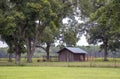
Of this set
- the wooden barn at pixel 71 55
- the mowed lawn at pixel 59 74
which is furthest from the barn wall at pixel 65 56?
the mowed lawn at pixel 59 74

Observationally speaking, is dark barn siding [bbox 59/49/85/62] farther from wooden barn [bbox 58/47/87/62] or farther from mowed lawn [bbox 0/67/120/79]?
mowed lawn [bbox 0/67/120/79]

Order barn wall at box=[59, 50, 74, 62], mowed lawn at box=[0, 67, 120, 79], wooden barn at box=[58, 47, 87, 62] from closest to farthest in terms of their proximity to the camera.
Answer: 1. mowed lawn at box=[0, 67, 120, 79]
2. wooden barn at box=[58, 47, 87, 62]
3. barn wall at box=[59, 50, 74, 62]

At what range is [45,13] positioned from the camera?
220 ft

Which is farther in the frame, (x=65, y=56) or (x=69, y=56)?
(x=65, y=56)

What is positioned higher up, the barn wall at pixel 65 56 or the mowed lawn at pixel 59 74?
the barn wall at pixel 65 56

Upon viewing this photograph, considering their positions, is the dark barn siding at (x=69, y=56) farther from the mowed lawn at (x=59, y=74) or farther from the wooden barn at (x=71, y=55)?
the mowed lawn at (x=59, y=74)

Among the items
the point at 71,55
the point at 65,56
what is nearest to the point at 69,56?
the point at 71,55

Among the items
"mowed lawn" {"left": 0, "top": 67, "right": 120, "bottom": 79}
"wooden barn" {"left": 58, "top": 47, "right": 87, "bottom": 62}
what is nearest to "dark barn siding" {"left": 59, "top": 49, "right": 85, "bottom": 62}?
"wooden barn" {"left": 58, "top": 47, "right": 87, "bottom": 62}

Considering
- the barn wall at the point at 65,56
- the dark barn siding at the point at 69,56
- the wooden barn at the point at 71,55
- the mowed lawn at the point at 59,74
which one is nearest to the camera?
the mowed lawn at the point at 59,74

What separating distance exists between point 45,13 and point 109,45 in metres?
32.6

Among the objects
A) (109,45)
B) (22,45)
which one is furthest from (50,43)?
(22,45)

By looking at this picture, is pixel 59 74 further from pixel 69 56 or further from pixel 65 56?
pixel 65 56

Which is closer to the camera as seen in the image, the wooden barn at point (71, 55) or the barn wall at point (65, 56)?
the wooden barn at point (71, 55)

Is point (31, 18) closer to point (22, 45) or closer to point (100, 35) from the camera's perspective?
point (22, 45)
